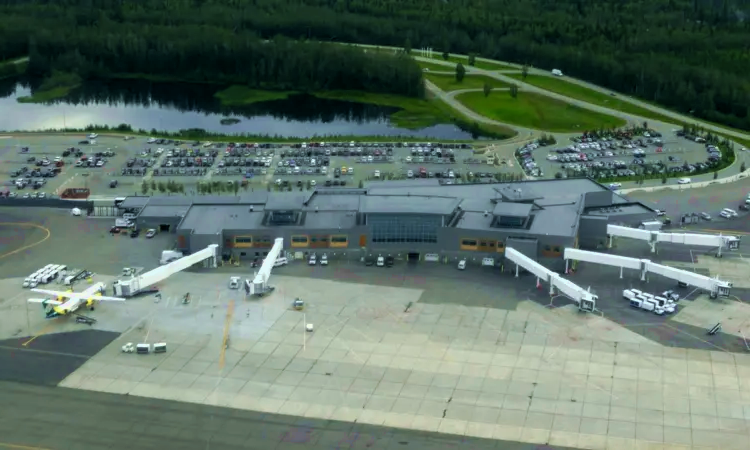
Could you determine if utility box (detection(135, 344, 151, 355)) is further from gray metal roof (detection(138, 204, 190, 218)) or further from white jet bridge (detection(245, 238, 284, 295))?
gray metal roof (detection(138, 204, 190, 218))

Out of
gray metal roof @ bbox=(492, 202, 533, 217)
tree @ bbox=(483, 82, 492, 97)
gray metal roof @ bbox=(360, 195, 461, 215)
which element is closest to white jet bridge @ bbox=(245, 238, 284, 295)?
gray metal roof @ bbox=(360, 195, 461, 215)

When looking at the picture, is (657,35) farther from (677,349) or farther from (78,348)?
(78,348)

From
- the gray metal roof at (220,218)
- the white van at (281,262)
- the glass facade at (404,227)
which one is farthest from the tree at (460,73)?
the white van at (281,262)

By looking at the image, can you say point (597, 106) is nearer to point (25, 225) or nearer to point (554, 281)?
point (554, 281)

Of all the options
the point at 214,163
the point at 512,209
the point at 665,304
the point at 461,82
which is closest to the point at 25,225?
the point at 214,163

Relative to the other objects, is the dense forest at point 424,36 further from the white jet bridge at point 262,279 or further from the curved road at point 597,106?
the white jet bridge at point 262,279
